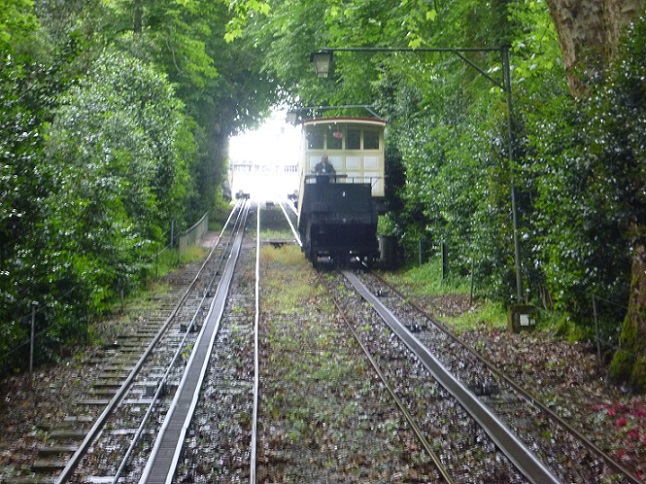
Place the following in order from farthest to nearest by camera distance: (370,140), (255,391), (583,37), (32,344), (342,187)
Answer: (370,140) < (342,187) < (32,344) < (583,37) < (255,391)

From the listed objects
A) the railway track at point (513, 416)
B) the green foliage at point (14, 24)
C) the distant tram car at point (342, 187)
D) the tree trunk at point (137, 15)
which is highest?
the tree trunk at point (137, 15)

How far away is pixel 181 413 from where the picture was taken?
8.27m

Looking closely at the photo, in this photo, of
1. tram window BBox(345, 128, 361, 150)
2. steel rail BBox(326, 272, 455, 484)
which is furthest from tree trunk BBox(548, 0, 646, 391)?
tram window BBox(345, 128, 361, 150)

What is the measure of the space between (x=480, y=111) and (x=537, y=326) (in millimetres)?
5386

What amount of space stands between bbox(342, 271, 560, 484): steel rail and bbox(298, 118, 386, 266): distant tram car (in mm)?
8872

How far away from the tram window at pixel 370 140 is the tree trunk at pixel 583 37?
14.1 m

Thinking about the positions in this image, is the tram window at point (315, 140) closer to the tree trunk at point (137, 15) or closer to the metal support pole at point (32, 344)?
the tree trunk at point (137, 15)

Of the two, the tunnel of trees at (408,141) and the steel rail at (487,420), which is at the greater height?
the tunnel of trees at (408,141)

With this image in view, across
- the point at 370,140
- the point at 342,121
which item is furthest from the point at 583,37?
the point at 370,140

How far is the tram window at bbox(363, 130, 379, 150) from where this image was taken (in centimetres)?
2381

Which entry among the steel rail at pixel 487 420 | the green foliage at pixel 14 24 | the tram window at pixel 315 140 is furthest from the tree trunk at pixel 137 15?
the steel rail at pixel 487 420

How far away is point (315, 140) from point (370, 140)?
5.68ft

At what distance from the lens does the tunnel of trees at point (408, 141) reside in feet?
29.7

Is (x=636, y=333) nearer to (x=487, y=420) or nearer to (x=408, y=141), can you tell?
(x=487, y=420)
